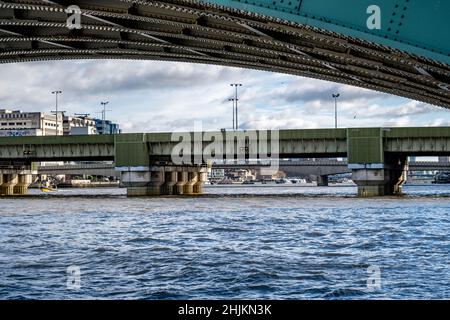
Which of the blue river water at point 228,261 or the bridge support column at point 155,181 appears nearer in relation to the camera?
the blue river water at point 228,261

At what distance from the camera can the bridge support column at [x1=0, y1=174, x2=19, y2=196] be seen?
5064 inches

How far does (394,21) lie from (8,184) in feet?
414

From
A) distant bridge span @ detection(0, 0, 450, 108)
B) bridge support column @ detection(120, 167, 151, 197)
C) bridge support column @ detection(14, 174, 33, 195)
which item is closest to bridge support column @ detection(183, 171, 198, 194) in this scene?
bridge support column @ detection(120, 167, 151, 197)

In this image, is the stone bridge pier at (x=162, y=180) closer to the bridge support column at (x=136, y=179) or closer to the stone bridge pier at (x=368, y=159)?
the bridge support column at (x=136, y=179)

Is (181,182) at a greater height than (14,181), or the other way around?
(14,181)

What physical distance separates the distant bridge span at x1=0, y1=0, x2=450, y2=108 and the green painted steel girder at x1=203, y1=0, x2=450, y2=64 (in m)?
0.02

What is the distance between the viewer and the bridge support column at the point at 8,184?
129 meters

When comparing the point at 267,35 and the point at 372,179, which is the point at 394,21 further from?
the point at 372,179

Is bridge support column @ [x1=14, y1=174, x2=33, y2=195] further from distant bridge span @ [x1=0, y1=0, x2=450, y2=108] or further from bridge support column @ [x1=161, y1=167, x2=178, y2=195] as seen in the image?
distant bridge span @ [x1=0, y1=0, x2=450, y2=108]

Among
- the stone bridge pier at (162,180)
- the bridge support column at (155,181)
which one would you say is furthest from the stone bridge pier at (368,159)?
the stone bridge pier at (162,180)

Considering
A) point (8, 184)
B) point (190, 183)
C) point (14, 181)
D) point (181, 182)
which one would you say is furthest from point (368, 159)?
point (14, 181)

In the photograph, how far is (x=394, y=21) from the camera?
1275 centimetres

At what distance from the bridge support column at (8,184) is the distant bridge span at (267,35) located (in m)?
98.8

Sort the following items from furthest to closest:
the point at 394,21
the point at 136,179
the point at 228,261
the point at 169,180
A: the point at 169,180 < the point at 136,179 < the point at 228,261 < the point at 394,21
